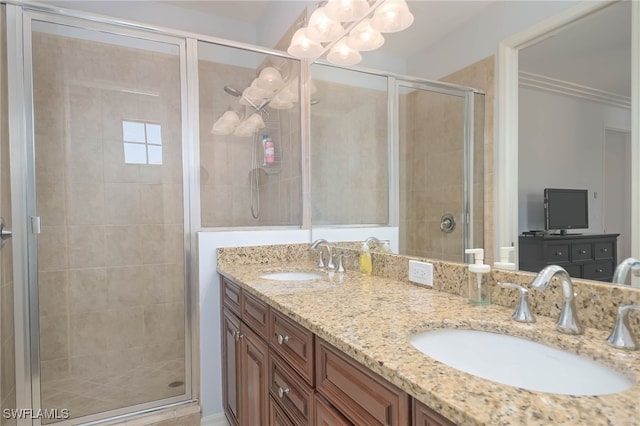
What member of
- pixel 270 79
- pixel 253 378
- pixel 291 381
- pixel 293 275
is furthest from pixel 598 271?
pixel 270 79

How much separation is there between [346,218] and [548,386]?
1.38 meters

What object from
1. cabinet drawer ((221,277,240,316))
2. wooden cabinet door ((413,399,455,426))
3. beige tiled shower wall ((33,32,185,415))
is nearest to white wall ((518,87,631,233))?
wooden cabinet door ((413,399,455,426))

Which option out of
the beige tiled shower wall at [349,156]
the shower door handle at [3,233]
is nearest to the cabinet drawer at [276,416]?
the beige tiled shower wall at [349,156]

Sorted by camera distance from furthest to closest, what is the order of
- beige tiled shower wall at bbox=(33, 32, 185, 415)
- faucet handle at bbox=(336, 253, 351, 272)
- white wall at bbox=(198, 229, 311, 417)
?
beige tiled shower wall at bbox=(33, 32, 185, 415) → white wall at bbox=(198, 229, 311, 417) → faucet handle at bbox=(336, 253, 351, 272)

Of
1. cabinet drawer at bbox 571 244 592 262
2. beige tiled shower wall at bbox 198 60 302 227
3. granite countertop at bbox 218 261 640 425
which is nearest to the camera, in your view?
granite countertop at bbox 218 261 640 425

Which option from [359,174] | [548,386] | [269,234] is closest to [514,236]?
[548,386]

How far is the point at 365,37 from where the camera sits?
5.67 ft

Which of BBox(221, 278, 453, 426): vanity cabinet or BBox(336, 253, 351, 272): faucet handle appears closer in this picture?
BBox(221, 278, 453, 426): vanity cabinet

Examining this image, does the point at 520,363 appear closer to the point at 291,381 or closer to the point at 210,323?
the point at 291,381

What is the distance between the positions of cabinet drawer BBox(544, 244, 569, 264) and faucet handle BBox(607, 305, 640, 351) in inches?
7.7

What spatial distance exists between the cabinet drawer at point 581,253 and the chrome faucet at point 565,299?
0.09 metres

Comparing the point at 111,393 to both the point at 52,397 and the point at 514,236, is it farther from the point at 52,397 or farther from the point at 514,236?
the point at 514,236

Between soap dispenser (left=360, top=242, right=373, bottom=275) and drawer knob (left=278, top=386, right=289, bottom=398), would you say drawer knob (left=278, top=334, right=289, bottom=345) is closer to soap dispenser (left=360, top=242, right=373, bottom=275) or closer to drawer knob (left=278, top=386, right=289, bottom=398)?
drawer knob (left=278, top=386, right=289, bottom=398)

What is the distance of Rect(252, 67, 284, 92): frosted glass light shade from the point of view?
7.66 ft
